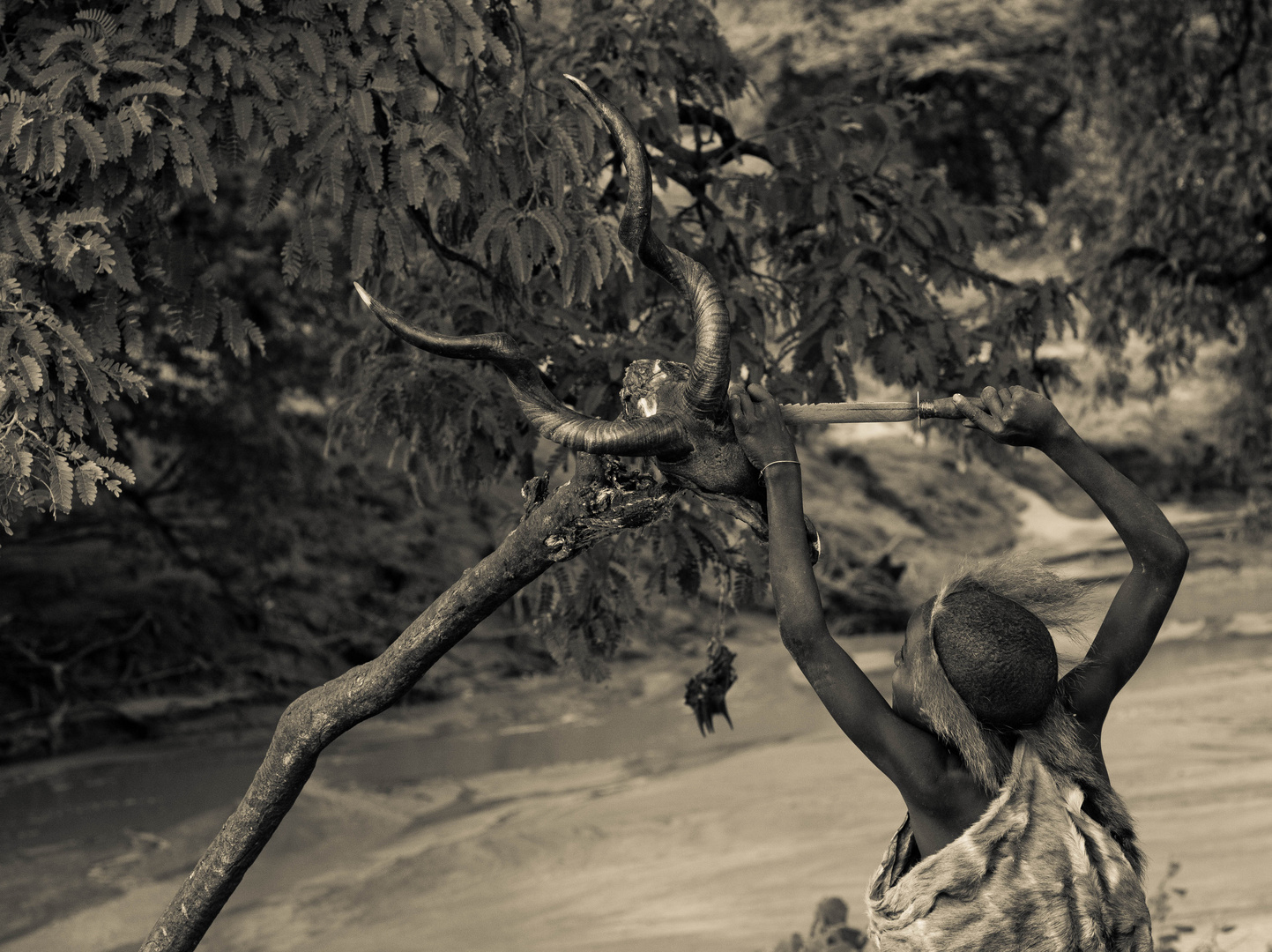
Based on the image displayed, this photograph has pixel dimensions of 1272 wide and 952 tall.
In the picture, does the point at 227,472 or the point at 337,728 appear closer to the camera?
the point at 337,728

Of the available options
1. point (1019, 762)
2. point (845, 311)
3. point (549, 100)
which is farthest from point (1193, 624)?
point (1019, 762)

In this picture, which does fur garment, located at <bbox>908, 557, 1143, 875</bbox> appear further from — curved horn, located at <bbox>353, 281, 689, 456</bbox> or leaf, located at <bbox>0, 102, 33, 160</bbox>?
leaf, located at <bbox>0, 102, 33, 160</bbox>

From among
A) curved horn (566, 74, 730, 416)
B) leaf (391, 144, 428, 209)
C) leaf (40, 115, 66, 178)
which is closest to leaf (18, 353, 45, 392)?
leaf (40, 115, 66, 178)

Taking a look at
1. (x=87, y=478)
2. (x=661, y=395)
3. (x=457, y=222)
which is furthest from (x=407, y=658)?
(x=457, y=222)

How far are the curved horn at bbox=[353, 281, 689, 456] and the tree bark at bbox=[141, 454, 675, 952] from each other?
14cm

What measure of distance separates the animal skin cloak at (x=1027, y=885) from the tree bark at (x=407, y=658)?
77 cm

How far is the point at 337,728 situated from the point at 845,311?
1.99m

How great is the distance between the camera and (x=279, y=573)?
10.4 meters

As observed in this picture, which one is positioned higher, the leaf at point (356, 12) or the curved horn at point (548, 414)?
the leaf at point (356, 12)

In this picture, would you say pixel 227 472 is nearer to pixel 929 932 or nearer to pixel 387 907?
pixel 387 907

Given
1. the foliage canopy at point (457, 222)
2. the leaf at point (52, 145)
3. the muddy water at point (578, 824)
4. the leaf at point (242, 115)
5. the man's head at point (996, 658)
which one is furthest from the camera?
the muddy water at point (578, 824)

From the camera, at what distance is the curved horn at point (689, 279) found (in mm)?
1978

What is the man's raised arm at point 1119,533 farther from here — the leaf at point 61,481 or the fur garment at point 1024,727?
the leaf at point 61,481

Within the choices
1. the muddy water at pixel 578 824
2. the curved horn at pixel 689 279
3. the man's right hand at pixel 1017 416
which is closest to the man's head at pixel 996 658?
the man's right hand at pixel 1017 416
